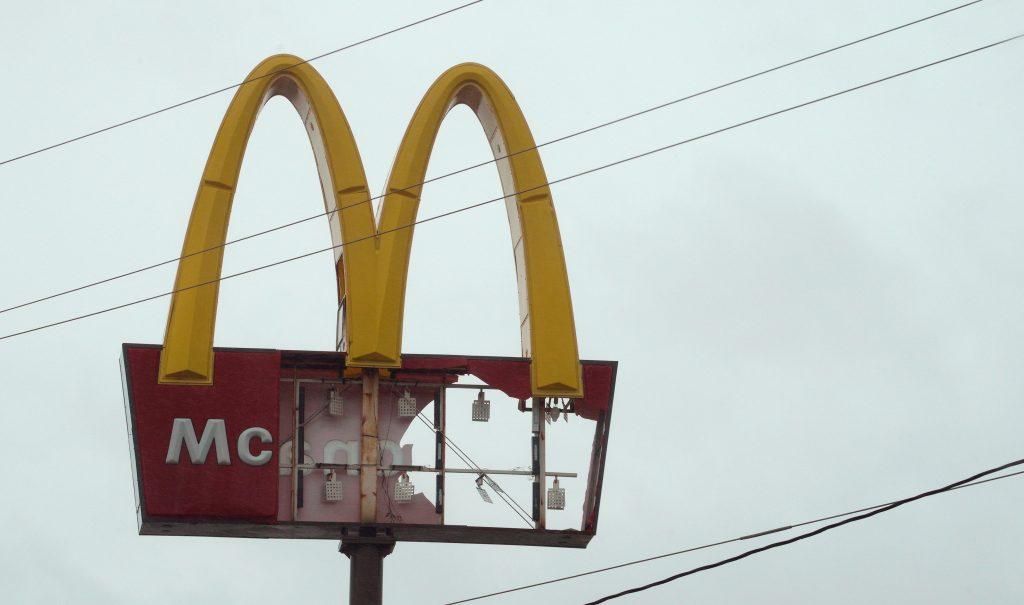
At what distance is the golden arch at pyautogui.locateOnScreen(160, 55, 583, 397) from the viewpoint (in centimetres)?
2372

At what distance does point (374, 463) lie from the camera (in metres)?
24.4

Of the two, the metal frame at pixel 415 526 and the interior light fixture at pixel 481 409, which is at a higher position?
the interior light fixture at pixel 481 409

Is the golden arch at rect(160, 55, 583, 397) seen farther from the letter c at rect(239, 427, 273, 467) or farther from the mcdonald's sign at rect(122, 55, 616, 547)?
the letter c at rect(239, 427, 273, 467)

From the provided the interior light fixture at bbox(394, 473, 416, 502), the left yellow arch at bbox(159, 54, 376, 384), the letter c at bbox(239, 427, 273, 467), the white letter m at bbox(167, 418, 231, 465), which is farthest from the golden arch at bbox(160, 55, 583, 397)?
Answer: the interior light fixture at bbox(394, 473, 416, 502)

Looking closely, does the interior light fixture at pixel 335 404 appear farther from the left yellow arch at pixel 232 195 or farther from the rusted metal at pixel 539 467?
the rusted metal at pixel 539 467

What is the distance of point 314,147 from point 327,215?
4.16 ft

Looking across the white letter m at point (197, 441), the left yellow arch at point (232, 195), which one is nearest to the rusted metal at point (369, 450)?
the left yellow arch at point (232, 195)

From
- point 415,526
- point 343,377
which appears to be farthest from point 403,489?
point 343,377

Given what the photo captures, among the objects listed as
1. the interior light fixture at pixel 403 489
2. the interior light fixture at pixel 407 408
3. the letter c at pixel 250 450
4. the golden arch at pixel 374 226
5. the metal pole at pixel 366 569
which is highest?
the golden arch at pixel 374 226

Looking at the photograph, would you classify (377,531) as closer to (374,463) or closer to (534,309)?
(374,463)

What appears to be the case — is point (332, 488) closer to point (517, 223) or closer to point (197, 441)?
point (197, 441)

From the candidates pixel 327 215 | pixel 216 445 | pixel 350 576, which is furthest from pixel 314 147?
pixel 350 576

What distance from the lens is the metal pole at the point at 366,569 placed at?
78.7 feet

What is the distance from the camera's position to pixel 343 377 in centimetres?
2472
